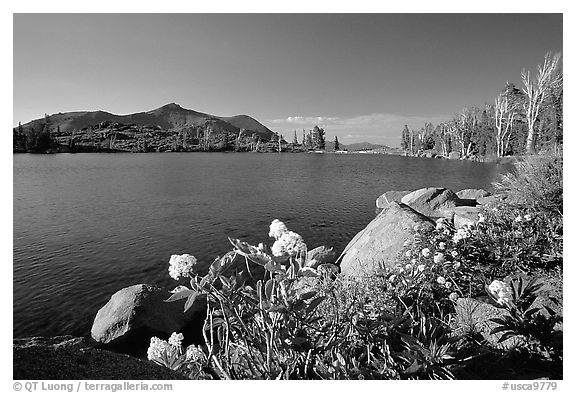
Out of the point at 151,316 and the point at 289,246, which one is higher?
the point at 289,246

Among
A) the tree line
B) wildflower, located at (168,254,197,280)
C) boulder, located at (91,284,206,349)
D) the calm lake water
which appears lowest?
boulder, located at (91,284,206,349)

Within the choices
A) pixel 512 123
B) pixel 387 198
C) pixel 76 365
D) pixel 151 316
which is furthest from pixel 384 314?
pixel 512 123

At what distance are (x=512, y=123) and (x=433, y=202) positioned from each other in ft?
18.5

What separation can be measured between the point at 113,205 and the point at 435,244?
308 inches

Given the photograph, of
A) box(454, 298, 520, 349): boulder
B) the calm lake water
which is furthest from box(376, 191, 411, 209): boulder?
box(454, 298, 520, 349): boulder

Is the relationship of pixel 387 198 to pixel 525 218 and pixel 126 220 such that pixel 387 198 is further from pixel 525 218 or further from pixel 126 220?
pixel 126 220

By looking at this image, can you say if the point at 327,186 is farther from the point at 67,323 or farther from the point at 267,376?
the point at 267,376

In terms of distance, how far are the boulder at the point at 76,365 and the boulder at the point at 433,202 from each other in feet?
25.6

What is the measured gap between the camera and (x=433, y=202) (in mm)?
8633

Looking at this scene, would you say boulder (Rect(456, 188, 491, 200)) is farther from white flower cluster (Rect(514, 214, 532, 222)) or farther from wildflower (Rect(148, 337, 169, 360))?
wildflower (Rect(148, 337, 169, 360))

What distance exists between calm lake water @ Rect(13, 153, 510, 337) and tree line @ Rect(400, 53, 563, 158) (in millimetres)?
2602

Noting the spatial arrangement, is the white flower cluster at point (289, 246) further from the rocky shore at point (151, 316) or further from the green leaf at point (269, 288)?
the rocky shore at point (151, 316)

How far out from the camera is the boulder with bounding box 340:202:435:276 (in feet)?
13.4
